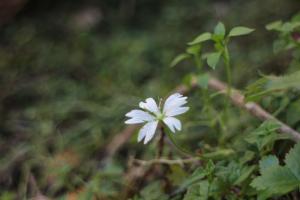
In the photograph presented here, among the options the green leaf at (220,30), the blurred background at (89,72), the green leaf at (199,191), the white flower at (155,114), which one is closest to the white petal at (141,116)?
the white flower at (155,114)

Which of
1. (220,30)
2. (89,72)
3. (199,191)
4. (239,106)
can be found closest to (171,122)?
(199,191)

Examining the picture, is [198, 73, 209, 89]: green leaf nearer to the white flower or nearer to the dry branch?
the dry branch

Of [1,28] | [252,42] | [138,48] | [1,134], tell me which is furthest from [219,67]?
[1,28]

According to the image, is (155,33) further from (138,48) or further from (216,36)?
(216,36)

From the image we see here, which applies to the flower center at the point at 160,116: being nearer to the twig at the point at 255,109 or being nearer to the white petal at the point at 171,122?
the white petal at the point at 171,122

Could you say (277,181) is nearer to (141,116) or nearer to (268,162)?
(268,162)

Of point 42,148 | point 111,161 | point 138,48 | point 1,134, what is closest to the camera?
point 111,161
